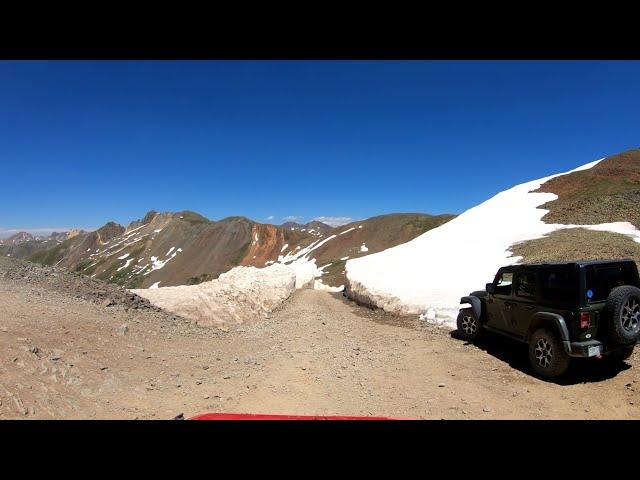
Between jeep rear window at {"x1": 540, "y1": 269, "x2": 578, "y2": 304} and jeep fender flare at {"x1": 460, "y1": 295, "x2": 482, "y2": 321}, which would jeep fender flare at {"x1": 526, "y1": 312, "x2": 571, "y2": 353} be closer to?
jeep rear window at {"x1": 540, "y1": 269, "x2": 578, "y2": 304}

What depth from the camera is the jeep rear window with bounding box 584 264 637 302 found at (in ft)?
25.7

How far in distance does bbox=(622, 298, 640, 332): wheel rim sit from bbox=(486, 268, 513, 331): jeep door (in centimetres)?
261

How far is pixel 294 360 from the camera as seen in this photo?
420 inches

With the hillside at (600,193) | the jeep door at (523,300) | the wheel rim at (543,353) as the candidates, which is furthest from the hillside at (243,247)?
the wheel rim at (543,353)

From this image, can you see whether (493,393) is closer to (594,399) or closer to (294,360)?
(594,399)

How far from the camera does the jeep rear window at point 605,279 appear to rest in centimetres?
784

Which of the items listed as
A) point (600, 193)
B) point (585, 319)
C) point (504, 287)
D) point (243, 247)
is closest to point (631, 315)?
point (585, 319)

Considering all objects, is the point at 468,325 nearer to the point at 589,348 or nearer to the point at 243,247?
the point at 589,348

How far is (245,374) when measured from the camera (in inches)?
372

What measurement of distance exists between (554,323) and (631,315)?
1.43m

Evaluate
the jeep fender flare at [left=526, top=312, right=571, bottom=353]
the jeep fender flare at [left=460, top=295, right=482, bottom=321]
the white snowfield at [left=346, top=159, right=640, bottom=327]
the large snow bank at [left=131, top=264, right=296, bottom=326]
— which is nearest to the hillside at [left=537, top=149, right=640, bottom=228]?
the white snowfield at [left=346, top=159, right=640, bottom=327]
